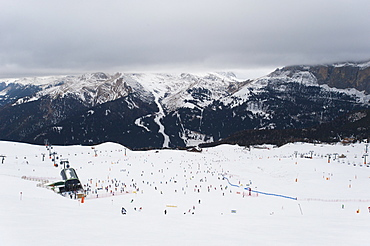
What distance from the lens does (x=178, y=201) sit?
120ft

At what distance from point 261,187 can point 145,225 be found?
3129 cm

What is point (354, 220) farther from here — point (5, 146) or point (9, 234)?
point (5, 146)

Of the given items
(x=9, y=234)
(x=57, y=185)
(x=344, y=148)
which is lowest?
(x=57, y=185)

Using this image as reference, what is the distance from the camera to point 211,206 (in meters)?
35.0

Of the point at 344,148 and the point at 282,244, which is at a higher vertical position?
the point at 344,148

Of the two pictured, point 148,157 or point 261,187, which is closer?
point 261,187

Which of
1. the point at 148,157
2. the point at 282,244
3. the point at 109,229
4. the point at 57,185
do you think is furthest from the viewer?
the point at 148,157

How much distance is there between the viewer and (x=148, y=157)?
76625mm

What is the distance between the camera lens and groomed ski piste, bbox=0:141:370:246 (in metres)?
17.4

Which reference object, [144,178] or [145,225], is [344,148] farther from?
[145,225]

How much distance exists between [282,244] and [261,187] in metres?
32.3

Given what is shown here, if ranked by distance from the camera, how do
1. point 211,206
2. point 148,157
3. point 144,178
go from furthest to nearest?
point 148,157
point 144,178
point 211,206

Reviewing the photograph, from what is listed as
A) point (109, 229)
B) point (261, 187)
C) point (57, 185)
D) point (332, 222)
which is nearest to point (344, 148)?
point (261, 187)

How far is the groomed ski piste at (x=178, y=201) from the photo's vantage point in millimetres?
17359
